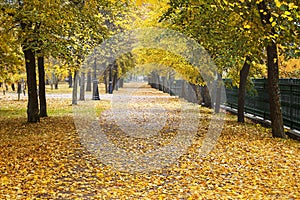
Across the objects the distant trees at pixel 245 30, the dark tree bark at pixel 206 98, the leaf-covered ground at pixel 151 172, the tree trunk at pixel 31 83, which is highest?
the distant trees at pixel 245 30

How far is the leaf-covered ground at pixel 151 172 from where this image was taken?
6.60 m

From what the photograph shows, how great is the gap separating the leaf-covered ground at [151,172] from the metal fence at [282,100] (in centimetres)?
137

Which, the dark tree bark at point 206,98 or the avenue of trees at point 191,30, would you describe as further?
the dark tree bark at point 206,98

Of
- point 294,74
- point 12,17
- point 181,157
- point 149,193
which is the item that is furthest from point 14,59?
point 294,74

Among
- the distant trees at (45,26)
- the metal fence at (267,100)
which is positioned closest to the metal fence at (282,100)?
the metal fence at (267,100)

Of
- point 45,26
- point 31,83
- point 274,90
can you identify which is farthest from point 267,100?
point 31,83

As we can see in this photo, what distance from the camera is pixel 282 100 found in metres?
14.5

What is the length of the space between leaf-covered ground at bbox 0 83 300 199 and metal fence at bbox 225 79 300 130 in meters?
1.37

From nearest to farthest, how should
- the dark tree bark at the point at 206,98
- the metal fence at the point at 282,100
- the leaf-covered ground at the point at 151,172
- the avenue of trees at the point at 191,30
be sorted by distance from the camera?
the leaf-covered ground at the point at 151,172 → the avenue of trees at the point at 191,30 → the metal fence at the point at 282,100 → the dark tree bark at the point at 206,98

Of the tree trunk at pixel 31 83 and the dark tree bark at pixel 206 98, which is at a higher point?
the tree trunk at pixel 31 83

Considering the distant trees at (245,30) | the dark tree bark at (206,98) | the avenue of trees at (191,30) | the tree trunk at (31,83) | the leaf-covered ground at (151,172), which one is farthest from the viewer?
the dark tree bark at (206,98)

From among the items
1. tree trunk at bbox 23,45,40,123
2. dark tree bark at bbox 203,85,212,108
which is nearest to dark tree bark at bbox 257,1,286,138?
tree trunk at bbox 23,45,40,123

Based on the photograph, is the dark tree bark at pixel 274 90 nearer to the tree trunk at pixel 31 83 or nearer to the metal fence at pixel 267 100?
the metal fence at pixel 267 100

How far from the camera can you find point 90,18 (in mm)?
14398
